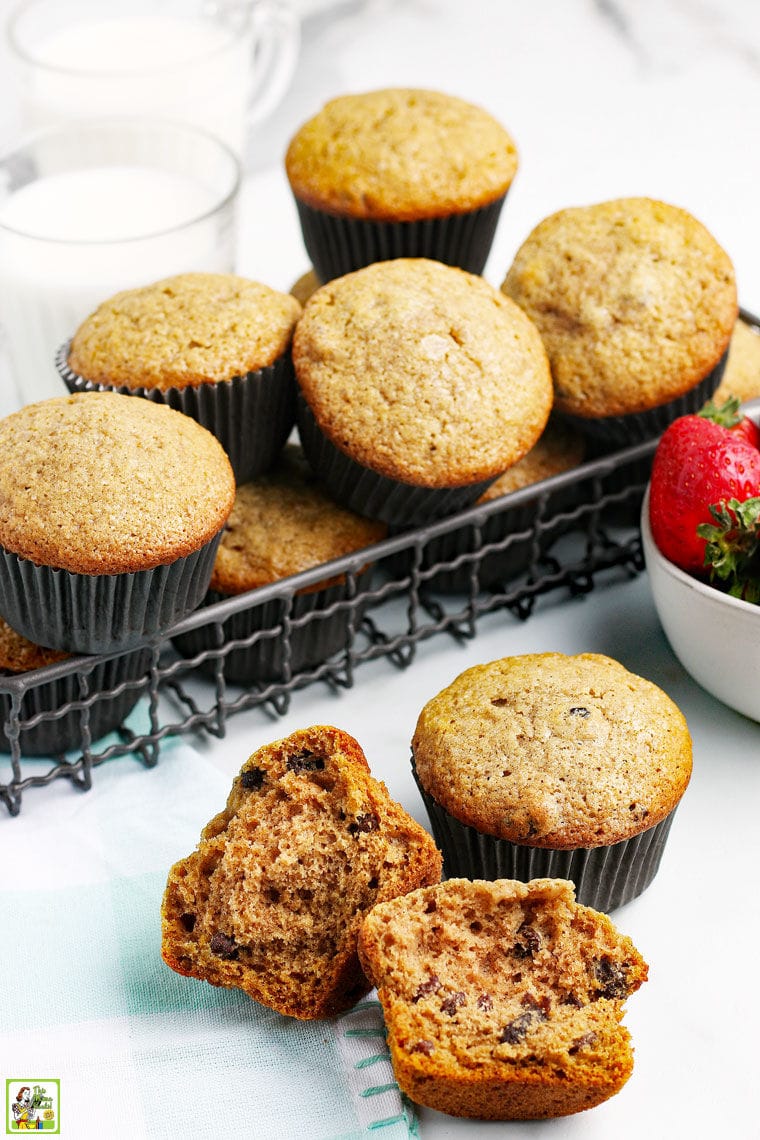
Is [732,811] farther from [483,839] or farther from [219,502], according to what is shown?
[219,502]

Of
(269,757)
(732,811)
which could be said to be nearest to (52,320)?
(269,757)

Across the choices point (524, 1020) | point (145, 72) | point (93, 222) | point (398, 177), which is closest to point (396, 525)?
point (398, 177)

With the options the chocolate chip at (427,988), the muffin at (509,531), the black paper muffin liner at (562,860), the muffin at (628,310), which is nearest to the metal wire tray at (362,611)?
the muffin at (509,531)

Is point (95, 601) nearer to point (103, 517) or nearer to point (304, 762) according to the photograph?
point (103, 517)

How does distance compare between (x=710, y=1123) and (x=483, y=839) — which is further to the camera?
(x=483, y=839)

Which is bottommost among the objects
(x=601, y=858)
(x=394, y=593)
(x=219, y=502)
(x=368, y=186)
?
(x=394, y=593)

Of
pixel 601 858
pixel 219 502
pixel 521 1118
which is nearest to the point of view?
pixel 521 1118

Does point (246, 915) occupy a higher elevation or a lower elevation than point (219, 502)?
lower
